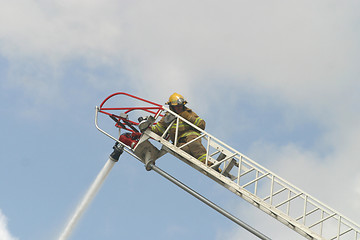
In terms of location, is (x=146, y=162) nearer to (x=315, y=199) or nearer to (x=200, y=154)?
(x=200, y=154)

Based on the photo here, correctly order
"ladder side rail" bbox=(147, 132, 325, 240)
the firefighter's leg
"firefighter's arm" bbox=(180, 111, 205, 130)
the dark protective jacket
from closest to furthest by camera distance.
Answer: "ladder side rail" bbox=(147, 132, 325, 240), the firefighter's leg, the dark protective jacket, "firefighter's arm" bbox=(180, 111, 205, 130)

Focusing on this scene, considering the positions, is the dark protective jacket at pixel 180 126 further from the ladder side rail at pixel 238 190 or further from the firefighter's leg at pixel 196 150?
the ladder side rail at pixel 238 190

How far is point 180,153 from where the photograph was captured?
58.3 ft

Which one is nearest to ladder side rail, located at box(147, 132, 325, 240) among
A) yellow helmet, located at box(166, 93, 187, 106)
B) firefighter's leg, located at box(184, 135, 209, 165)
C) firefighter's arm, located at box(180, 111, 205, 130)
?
firefighter's leg, located at box(184, 135, 209, 165)

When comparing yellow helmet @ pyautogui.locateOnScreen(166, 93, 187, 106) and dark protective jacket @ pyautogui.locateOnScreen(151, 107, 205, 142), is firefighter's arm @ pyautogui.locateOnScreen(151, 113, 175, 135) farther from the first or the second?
yellow helmet @ pyautogui.locateOnScreen(166, 93, 187, 106)

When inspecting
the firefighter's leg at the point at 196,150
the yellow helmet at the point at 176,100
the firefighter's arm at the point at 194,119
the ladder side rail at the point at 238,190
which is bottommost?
the ladder side rail at the point at 238,190

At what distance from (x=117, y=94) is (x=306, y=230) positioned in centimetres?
655

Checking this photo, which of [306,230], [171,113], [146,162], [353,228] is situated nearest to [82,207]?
[146,162]

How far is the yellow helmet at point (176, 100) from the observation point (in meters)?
18.4

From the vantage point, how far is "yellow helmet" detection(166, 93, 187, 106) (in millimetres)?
18438

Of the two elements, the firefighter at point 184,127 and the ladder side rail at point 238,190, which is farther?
the firefighter at point 184,127

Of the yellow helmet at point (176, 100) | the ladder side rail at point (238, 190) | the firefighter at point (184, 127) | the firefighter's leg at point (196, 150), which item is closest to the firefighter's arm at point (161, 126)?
the firefighter at point (184, 127)

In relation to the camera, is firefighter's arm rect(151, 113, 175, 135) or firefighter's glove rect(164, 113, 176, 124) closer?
firefighter's glove rect(164, 113, 176, 124)

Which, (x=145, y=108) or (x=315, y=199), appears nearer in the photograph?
(x=315, y=199)
